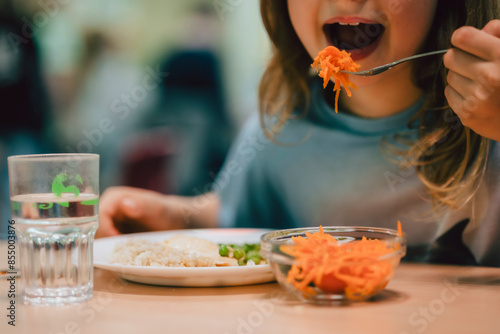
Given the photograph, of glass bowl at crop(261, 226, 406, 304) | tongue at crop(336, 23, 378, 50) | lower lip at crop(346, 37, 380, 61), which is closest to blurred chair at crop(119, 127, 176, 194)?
tongue at crop(336, 23, 378, 50)

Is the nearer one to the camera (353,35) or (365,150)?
(353,35)

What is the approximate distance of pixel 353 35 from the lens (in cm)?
142

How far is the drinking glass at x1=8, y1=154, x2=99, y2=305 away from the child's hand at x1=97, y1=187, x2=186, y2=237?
557 mm

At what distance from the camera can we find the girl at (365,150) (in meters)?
1.33

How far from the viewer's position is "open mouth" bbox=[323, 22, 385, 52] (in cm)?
132

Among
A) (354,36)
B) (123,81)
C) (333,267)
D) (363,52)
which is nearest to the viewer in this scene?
(333,267)

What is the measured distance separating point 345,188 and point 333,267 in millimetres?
857

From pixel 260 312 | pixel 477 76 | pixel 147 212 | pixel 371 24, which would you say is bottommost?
pixel 147 212

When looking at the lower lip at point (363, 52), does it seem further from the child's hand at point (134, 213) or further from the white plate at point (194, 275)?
the child's hand at point (134, 213)

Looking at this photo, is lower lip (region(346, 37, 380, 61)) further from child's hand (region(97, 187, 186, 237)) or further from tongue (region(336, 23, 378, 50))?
child's hand (region(97, 187, 186, 237))

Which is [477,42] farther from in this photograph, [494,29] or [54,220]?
[54,220]

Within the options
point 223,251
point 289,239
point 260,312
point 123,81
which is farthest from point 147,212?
point 123,81

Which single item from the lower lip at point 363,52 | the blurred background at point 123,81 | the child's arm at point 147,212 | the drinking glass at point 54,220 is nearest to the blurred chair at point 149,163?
the blurred background at point 123,81

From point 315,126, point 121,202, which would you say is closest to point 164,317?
point 121,202
